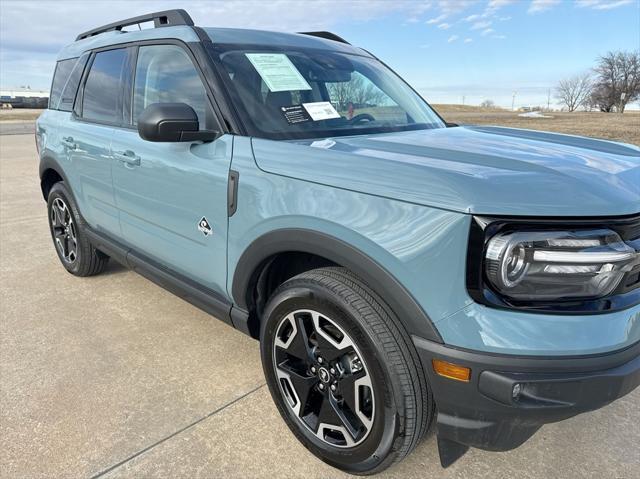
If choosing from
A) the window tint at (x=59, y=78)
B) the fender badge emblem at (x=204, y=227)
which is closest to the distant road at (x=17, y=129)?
the window tint at (x=59, y=78)

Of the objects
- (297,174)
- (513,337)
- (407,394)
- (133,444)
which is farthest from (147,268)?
(513,337)

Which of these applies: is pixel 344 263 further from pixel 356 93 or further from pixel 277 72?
pixel 356 93

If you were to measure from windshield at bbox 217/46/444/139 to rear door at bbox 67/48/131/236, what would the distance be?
44.0 inches

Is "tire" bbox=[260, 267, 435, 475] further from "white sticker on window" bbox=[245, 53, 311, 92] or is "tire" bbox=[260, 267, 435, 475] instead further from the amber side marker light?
"white sticker on window" bbox=[245, 53, 311, 92]

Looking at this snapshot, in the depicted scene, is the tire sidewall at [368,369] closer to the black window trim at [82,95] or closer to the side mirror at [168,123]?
the side mirror at [168,123]

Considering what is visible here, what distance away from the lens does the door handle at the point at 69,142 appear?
3.70 meters

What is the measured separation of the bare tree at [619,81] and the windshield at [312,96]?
75.8m

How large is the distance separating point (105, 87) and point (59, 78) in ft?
3.87

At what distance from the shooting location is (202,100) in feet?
8.27

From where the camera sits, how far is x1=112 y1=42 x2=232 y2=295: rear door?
2.38 m

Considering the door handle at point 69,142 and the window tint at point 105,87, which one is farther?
the door handle at point 69,142

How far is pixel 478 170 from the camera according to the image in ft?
5.47

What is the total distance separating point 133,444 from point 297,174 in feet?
4.67

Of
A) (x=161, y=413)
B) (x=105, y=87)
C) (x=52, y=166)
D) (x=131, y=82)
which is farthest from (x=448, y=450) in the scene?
(x=52, y=166)
